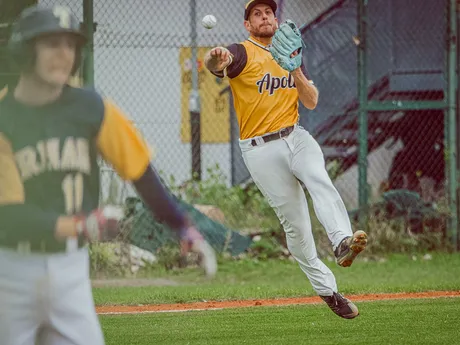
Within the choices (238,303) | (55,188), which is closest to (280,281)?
(238,303)

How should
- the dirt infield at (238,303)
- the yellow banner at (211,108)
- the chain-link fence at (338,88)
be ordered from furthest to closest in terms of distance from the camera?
the yellow banner at (211,108) < the chain-link fence at (338,88) < the dirt infield at (238,303)

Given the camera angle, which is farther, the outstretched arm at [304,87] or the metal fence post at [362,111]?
the metal fence post at [362,111]

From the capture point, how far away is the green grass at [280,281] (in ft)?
31.1

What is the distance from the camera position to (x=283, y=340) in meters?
6.93

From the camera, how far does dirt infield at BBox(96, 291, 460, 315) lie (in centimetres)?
867

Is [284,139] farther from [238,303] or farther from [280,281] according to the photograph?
[280,281]

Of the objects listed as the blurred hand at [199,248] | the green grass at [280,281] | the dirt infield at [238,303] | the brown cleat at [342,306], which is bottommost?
the green grass at [280,281]

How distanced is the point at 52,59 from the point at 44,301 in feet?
3.06

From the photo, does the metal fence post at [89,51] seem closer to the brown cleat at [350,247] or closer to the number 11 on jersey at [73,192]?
the brown cleat at [350,247]

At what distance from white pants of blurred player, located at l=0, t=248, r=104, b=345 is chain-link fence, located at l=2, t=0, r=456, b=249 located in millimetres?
9043

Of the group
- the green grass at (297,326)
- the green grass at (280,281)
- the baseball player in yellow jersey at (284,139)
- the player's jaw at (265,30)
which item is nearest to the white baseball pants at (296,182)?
the baseball player in yellow jersey at (284,139)

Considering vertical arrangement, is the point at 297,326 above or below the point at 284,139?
below

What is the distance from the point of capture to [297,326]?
24.7 feet

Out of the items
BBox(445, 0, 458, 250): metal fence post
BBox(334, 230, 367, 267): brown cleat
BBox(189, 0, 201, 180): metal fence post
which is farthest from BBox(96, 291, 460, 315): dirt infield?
BBox(189, 0, 201, 180): metal fence post
